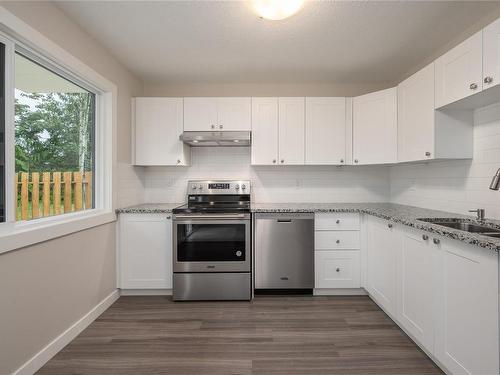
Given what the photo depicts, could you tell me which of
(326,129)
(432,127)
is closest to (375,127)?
(326,129)

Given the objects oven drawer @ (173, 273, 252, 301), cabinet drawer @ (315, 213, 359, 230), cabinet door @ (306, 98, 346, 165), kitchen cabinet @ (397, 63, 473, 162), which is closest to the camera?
kitchen cabinet @ (397, 63, 473, 162)

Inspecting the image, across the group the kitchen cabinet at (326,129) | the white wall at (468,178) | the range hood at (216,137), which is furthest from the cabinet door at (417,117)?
the range hood at (216,137)

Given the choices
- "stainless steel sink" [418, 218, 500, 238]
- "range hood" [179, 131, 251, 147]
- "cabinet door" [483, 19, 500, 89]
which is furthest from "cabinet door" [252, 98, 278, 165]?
"cabinet door" [483, 19, 500, 89]

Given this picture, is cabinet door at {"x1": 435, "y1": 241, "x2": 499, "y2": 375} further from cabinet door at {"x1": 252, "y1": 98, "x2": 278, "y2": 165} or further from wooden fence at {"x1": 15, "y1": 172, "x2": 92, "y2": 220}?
wooden fence at {"x1": 15, "y1": 172, "x2": 92, "y2": 220}

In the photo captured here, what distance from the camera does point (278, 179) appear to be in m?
3.62

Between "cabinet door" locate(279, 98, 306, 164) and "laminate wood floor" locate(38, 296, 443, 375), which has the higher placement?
"cabinet door" locate(279, 98, 306, 164)

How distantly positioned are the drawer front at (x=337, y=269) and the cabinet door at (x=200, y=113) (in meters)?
1.84

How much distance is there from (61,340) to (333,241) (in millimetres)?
2411

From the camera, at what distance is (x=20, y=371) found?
169 centimetres

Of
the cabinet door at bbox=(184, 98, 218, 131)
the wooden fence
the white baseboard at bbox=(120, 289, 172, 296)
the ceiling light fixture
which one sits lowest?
the white baseboard at bbox=(120, 289, 172, 296)

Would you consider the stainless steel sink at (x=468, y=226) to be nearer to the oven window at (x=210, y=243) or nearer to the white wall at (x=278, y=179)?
the white wall at (x=278, y=179)


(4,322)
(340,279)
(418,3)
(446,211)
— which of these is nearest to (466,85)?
(418,3)

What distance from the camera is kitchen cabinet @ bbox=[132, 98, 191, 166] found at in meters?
3.28

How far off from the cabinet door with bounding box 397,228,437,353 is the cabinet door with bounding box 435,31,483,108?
3.25 ft
